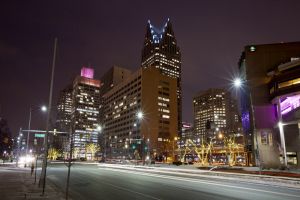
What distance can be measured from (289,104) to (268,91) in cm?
863

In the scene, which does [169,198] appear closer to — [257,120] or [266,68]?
[257,120]

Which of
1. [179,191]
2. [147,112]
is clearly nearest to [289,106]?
[179,191]

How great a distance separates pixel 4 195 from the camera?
49.1ft

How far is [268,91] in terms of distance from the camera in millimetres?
65625

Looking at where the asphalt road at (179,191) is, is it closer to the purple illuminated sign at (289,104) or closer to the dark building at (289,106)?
the dark building at (289,106)

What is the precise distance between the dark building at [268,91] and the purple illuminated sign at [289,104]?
0.95 m

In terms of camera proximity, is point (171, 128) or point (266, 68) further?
point (171, 128)

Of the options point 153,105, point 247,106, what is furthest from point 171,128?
point 247,106

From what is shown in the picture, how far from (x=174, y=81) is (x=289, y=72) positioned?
135m

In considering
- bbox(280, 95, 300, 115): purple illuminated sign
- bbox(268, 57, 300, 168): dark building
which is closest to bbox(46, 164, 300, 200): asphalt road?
bbox(268, 57, 300, 168): dark building

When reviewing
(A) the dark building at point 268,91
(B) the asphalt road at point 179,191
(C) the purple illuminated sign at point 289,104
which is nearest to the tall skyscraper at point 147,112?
Answer: (A) the dark building at point 268,91

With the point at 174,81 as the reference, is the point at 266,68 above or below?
below

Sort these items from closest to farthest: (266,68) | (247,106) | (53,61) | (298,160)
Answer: (53,61) → (298,160) → (266,68) → (247,106)

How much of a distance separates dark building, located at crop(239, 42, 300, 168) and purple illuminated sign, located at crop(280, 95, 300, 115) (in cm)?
95
